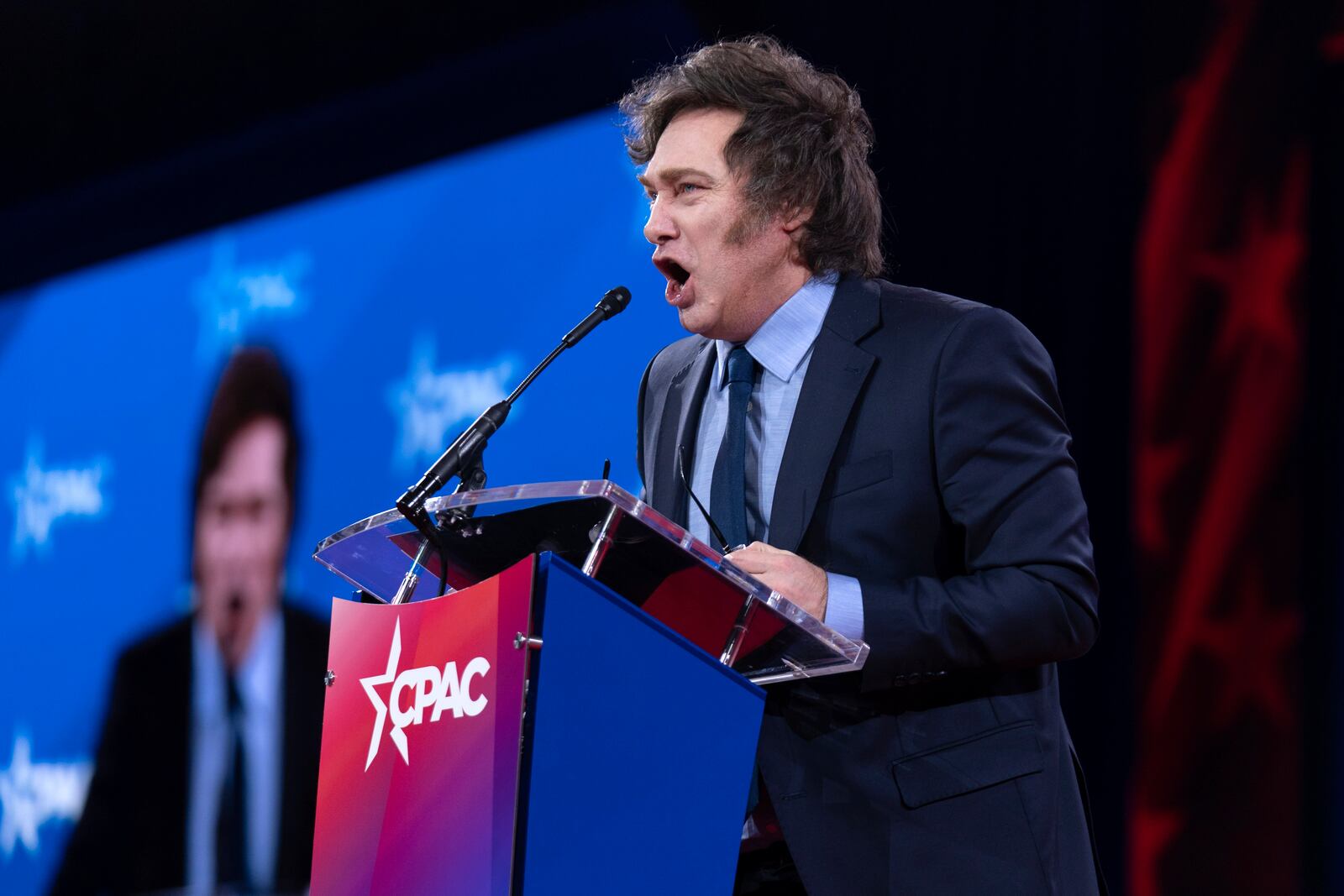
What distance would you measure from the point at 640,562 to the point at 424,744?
244 mm

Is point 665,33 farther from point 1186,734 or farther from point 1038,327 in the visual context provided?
point 1186,734

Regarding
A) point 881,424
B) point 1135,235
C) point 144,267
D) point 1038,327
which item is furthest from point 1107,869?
point 144,267

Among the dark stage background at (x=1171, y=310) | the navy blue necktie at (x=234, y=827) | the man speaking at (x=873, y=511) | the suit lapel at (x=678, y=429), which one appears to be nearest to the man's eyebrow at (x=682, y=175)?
the man speaking at (x=873, y=511)

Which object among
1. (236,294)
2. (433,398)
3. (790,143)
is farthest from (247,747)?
(790,143)

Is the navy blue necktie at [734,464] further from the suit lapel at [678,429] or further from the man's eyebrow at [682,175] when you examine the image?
the man's eyebrow at [682,175]

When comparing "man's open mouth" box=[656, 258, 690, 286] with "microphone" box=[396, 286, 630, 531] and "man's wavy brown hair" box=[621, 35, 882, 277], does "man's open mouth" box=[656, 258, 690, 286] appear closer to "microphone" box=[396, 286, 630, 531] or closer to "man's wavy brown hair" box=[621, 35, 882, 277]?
"man's wavy brown hair" box=[621, 35, 882, 277]

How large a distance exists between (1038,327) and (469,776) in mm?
1907

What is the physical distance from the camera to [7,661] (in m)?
4.02

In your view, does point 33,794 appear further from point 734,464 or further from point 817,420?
point 817,420

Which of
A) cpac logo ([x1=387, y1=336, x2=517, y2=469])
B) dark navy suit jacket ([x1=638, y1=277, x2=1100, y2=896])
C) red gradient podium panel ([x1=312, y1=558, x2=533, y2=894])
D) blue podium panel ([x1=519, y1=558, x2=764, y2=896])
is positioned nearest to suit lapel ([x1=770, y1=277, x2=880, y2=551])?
dark navy suit jacket ([x1=638, y1=277, x2=1100, y2=896])

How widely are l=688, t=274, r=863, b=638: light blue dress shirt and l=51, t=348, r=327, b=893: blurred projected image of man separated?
2012 mm

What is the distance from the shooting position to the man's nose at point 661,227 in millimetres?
1797

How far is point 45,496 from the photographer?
400cm

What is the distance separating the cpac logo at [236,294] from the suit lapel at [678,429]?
204 centimetres
